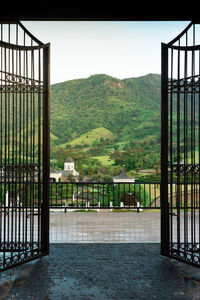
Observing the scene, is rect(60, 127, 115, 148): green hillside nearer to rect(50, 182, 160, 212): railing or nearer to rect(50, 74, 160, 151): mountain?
rect(50, 74, 160, 151): mountain

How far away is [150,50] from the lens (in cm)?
1906

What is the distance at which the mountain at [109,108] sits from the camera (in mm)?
19328

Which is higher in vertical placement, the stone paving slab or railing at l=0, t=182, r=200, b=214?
railing at l=0, t=182, r=200, b=214

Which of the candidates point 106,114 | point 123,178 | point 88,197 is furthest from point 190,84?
point 106,114

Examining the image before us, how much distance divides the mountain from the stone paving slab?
15622 mm

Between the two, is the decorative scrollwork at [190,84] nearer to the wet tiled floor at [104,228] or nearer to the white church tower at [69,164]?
the wet tiled floor at [104,228]

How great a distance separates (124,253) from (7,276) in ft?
4.90

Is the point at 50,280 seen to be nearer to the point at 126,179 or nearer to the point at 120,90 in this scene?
the point at 126,179

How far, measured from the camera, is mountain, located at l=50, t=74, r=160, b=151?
19328 millimetres

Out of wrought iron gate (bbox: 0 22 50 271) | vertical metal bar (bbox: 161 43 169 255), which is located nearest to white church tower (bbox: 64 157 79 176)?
wrought iron gate (bbox: 0 22 50 271)

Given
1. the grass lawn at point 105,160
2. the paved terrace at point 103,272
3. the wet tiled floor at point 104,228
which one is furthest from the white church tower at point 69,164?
the paved terrace at point 103,272

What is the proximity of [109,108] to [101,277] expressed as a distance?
1768 cm

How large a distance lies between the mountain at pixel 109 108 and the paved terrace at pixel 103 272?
48.6 feet

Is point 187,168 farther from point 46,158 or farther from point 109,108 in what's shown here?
point 109,108
